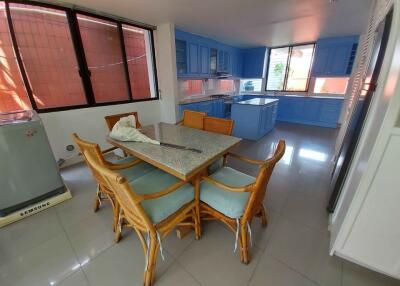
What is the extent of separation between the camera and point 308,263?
1.23 m

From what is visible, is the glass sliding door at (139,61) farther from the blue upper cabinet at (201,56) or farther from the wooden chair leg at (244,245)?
the wooden chair leg at (244,245)

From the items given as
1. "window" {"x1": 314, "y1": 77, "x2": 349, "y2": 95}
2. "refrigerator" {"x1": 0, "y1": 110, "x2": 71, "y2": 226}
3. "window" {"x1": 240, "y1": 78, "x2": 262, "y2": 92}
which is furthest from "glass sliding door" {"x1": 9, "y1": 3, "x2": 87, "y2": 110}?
"window" {"x1": 314, "y1": 77, "x2": 349, "y2": 95}

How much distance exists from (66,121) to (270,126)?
13.8 ft

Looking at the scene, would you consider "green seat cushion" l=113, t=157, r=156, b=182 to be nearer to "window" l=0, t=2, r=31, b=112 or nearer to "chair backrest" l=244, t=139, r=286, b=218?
"chair backrest" l=244, t=139, r=286, b=218

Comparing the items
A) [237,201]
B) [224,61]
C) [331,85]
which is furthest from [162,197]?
[331,85]

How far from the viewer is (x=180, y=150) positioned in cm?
135

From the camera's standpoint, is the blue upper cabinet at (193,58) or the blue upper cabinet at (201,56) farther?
the blue upper cabinet at (193,58)

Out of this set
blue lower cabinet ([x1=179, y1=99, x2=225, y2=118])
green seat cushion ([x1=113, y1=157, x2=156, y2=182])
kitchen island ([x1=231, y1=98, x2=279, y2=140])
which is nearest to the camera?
green seat cushion ([x1=113, y1=157, x2=156, y2=182])

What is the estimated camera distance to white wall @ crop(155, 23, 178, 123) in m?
3.24

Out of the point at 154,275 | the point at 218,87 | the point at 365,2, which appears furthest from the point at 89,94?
the point at 365,2

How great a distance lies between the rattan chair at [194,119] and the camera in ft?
6.67

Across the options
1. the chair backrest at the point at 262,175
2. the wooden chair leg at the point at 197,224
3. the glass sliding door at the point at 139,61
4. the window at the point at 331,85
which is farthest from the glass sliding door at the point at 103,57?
the window at the point at 331,85

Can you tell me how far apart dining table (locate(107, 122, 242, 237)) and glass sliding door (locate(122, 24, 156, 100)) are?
6.72 ft

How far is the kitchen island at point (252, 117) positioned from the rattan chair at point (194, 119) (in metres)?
1.85
